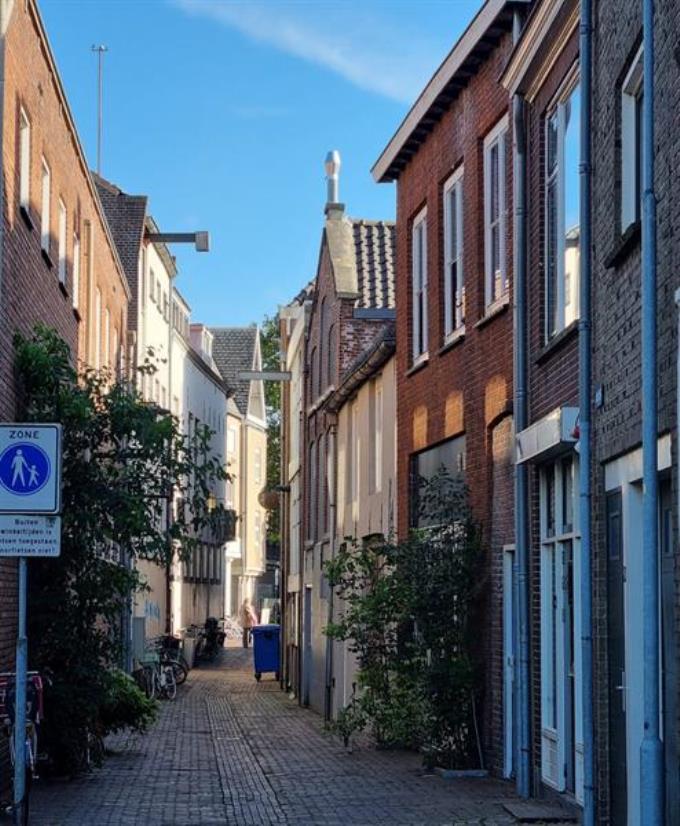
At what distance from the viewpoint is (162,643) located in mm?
39625

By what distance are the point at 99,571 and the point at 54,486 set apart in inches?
195

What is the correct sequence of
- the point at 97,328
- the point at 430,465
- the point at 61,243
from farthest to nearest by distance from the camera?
the point at 97,328 < the point at 430,465 < the point at 61,243

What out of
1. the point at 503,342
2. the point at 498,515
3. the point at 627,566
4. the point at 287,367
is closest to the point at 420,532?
the point at 498,515

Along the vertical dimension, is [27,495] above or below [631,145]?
below

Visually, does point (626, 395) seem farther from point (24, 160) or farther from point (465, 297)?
point (24, 160)

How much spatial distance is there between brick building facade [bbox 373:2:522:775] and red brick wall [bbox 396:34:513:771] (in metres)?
0.02

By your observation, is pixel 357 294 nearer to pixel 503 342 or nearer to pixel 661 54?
pixel 503 342

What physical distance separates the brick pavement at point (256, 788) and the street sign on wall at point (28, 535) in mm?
2769

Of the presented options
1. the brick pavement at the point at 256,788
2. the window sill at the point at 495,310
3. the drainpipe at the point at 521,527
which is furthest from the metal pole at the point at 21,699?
the window sill at the point at 495,310

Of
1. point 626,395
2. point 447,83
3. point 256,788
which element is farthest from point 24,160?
point 626,395

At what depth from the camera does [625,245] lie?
1104 centimetres

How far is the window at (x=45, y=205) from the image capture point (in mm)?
17734

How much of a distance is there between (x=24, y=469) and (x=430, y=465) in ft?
31.4

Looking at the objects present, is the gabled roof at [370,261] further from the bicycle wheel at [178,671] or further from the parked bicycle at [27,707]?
the parked bicycle at [27,707]
